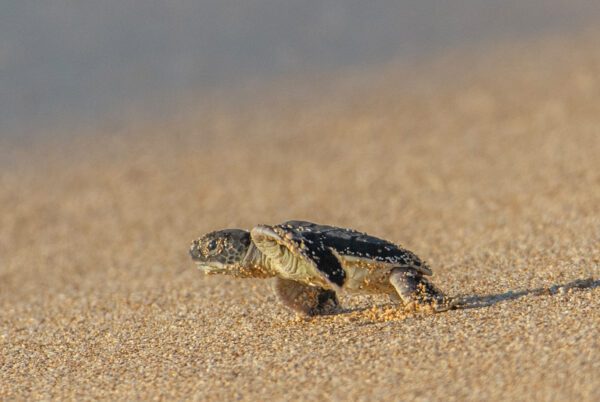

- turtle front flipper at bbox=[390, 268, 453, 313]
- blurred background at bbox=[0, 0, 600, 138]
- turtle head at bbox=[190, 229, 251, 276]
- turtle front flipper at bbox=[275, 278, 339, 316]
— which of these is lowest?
turtle front flipper at bbox=[390, 268, 453, 313]

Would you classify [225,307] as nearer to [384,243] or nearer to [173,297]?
[173,297]

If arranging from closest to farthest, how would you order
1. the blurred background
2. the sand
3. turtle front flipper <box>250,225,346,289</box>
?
the sand < turtle front flipper <box>250,225,346,289</box> < the blurred background

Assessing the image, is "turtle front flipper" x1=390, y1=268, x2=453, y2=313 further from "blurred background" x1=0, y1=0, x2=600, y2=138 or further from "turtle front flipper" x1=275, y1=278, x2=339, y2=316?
"blurred background" x1=0, y1=0, x2=600, y2=138

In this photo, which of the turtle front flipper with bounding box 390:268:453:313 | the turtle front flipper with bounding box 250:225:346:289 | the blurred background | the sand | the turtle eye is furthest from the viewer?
the blurred background

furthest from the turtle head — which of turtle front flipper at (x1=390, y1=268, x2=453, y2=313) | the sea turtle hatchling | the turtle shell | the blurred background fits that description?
the blurred background

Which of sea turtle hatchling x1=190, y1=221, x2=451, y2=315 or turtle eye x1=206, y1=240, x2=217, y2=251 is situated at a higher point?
turtle eye x1=206, y1=240, x2=217, y2=251

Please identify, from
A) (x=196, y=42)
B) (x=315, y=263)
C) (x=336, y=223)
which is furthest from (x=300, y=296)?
(x=196, y=42)

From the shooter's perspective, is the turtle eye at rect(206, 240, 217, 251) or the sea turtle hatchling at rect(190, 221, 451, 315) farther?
the turtle eye at rect(206, 240, 217, 251)

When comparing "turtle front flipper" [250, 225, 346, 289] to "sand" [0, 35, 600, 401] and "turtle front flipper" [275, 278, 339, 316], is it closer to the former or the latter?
"turtle front flipper" [275, 278, 339, 316]
